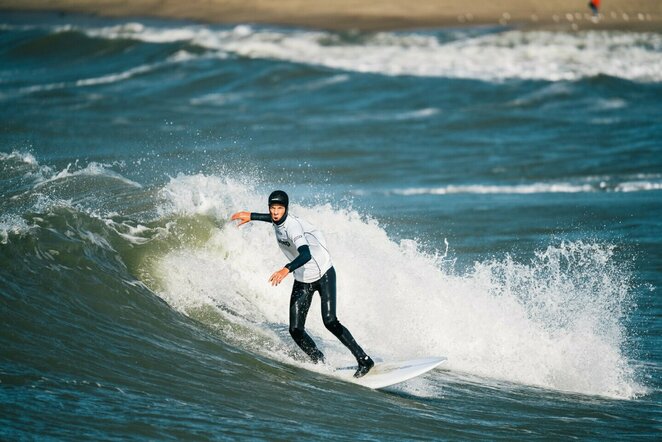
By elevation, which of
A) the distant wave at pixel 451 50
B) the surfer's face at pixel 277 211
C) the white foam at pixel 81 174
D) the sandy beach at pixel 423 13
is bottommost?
the surfer's face at pixel 277 211

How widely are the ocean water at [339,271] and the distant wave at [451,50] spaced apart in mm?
4960

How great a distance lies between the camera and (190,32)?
36750 millimetres

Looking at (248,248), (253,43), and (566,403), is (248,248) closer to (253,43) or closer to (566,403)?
(566,403)

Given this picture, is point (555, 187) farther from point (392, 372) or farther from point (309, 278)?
point (309, 278)

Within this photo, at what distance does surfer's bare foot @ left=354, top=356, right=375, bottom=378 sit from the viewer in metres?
8.39

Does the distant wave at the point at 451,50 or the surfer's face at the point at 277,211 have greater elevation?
the distant wave at the point at 451,50

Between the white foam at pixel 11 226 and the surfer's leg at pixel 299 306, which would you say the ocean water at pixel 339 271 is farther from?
the surfer's leg at pixel 299 306

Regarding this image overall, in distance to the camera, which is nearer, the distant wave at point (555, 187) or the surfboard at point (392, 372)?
the surfboard at point (392, 372)

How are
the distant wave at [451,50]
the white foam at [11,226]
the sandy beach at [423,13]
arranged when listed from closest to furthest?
the white foam at [11,226], the distant wave at [451,50], the sandy beach at [423,13]

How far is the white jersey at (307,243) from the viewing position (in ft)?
26.5

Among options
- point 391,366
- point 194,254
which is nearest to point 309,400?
point 391,366

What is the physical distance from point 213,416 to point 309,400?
1036 mm

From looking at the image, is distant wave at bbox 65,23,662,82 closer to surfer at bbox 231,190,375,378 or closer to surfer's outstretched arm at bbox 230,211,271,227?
surfer's outstretched arm at bbox 230,211,271,227

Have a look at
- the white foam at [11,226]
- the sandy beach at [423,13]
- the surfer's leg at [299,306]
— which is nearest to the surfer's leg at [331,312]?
the surfer's leg at [299,306]
